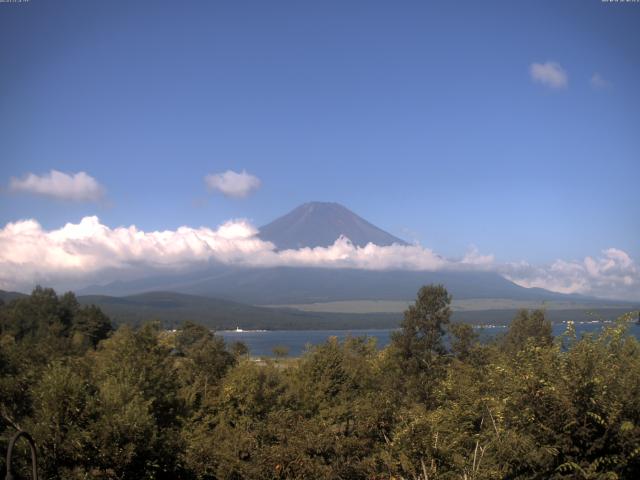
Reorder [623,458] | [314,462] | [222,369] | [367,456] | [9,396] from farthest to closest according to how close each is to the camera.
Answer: [222,369]
[9,396]
[367,456]
[314,462]
[623,458]

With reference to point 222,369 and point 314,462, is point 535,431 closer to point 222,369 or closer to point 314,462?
point 314,462

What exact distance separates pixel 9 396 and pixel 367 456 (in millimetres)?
11243

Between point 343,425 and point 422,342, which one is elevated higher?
point 422,342

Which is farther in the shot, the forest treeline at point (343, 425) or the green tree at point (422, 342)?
the green tree at point (422, 342)

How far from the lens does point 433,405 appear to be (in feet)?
99.2

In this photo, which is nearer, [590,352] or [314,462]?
[590,352]

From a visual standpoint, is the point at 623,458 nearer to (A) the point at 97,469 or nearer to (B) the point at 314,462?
(B) the point at 314,462

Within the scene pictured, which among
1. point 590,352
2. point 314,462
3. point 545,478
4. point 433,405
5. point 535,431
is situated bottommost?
point 433,405

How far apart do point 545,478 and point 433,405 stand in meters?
20.8

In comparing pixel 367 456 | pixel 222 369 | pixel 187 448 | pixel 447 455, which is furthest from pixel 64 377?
pixel 222 369

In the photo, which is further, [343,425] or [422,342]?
[422,342]

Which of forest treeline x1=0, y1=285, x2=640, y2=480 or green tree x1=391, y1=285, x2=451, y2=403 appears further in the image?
green tree x1=391, y1=285, x2=451, y2=403

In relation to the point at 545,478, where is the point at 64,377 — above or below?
above

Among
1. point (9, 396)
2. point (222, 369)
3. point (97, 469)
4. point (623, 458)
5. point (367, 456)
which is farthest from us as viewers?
point (222, 369)
